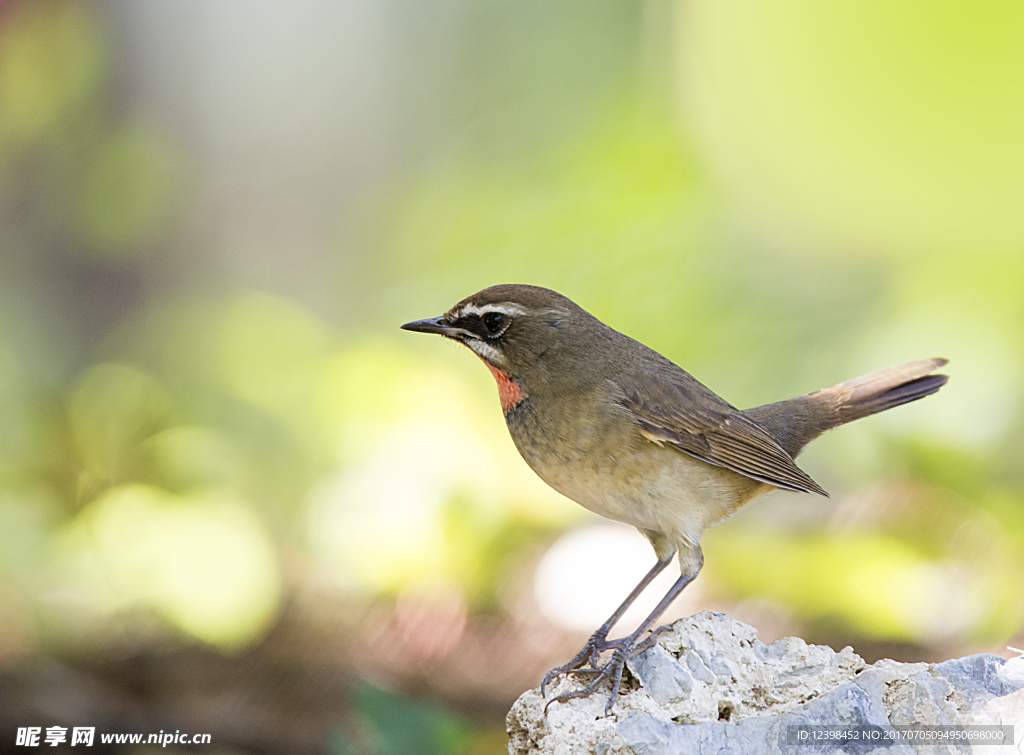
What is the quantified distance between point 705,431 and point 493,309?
782 mm

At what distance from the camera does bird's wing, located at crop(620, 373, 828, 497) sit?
102 inches

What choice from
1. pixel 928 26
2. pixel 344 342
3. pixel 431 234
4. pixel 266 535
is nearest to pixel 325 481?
pixel 266 535

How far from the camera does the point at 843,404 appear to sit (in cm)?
306

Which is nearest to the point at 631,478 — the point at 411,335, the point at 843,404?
the point at 843,404

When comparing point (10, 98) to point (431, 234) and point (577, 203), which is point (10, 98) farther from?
point (577, 203)

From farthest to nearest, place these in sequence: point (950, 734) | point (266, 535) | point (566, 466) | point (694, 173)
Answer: point (694, 173) < point (266, 535) < point (566, 466) < point (950, 734)

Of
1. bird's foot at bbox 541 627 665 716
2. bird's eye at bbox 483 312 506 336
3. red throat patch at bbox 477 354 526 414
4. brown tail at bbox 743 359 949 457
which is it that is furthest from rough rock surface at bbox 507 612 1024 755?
bird's eye at bbox 483 312 506 336

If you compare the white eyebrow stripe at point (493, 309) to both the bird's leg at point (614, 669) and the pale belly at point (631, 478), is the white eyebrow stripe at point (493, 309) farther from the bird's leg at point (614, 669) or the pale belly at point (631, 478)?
the bird's leg at point (614, 669)

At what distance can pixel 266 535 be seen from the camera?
13.5 ft

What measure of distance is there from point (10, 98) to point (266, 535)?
9.46 ft

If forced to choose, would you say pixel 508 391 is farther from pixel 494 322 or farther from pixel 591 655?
pixel 591 655

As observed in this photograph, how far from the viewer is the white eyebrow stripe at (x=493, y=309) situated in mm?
2582

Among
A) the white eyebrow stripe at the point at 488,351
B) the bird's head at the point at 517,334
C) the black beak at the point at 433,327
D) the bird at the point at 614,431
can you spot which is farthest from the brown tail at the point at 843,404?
the black beak at the point at 433,327

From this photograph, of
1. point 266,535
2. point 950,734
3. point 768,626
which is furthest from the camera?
point 266,535
